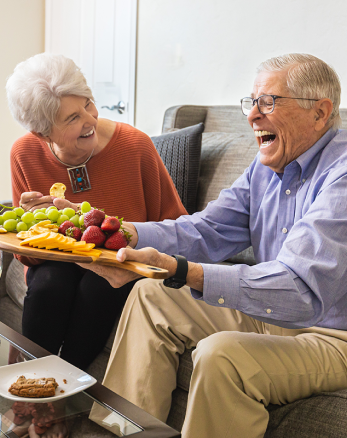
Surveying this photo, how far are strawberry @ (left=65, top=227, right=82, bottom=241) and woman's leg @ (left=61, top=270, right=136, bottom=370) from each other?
1.29 feet

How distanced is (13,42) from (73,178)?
252 centimetres

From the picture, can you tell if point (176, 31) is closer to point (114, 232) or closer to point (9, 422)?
point (114, 232)

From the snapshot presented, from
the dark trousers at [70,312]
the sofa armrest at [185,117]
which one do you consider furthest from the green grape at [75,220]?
the sofa armrest at [185,117]

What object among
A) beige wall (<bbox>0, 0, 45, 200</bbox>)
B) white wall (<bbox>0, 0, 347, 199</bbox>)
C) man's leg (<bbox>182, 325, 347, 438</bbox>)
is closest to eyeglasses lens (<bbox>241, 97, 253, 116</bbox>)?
man's leg (<bbox>182, 325, 347, 438</bbox>)

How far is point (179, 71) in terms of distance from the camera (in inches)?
118

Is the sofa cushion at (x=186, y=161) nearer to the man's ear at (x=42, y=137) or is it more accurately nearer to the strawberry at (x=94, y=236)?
the man's ear at (x=42, y=137)

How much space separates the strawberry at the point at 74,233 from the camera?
1.18m

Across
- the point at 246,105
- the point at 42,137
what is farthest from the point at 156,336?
the point at 42,137

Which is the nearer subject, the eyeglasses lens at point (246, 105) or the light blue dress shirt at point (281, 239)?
the light blue dress shirt at point (281, 239)

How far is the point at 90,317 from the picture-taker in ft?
5.05

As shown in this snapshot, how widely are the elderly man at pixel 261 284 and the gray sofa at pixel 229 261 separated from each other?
41 mm

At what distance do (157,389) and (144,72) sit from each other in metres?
2.43

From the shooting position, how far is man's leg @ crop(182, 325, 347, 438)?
1.03 meters

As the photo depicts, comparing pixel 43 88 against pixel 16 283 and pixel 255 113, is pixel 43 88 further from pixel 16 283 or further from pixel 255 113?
pixel 16 283
